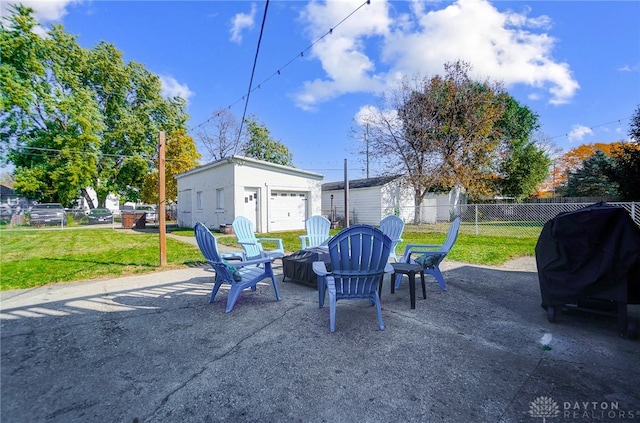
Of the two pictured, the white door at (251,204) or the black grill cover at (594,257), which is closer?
the black grill cover at (594,257)

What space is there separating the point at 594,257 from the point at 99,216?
26035mm

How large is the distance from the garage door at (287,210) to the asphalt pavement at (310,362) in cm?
994

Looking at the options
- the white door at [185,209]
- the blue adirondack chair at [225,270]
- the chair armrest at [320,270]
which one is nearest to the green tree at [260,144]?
the white door at [185,209]

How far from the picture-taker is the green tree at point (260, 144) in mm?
27547

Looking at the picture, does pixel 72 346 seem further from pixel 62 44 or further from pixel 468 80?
pixel 62 44

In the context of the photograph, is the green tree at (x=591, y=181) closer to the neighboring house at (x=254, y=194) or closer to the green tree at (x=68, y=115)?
the neighboring house at (x=254, y=194)

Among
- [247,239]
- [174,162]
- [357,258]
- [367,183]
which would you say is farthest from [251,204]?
[174,162]

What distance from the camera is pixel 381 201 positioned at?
58.2 feet

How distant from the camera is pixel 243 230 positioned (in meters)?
5.31

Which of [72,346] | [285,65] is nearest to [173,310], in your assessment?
[72,346]

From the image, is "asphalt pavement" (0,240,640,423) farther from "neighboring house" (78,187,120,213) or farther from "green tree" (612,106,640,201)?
"neighboring house" (78,187,120,213)

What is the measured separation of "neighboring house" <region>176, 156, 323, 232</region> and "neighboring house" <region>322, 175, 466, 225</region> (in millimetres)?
3261

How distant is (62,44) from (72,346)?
87.2 ft

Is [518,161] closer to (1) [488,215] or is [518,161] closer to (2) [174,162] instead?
(1) [488,215]
